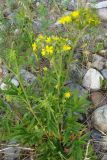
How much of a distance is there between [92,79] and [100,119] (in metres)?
0.45

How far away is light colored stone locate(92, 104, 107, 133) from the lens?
292cm

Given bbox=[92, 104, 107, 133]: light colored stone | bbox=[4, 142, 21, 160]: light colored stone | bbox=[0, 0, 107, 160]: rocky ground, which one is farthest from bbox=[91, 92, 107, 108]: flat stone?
bbox=[4, 142, 21, 160]: light colored stone

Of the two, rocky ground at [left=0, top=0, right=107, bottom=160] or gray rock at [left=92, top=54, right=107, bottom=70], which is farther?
gray rock at [left=92, top=54, right=107, bottom=70]

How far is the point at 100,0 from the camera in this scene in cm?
416

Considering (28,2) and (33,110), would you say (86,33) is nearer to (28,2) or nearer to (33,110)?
(28,2)

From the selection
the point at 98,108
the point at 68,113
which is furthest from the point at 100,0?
the point at 68,113

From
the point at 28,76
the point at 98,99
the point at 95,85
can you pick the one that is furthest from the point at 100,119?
the point at 28,76

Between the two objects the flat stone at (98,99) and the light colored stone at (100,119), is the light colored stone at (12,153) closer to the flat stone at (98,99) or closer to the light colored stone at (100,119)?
the light colored stone at (100,119)

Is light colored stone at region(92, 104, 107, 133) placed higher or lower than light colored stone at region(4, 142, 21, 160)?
higher

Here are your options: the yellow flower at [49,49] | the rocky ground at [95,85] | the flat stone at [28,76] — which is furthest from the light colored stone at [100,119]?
the yellow flower at [49,49]

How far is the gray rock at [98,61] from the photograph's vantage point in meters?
3.40

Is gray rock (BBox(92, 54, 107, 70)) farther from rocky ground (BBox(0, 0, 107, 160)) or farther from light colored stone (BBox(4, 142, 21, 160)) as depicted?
light colored stone (BBox(4, 142, 21, 160))

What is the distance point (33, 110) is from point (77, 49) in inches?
42.6

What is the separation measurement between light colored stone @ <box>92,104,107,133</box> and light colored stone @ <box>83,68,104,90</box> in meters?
0.29
